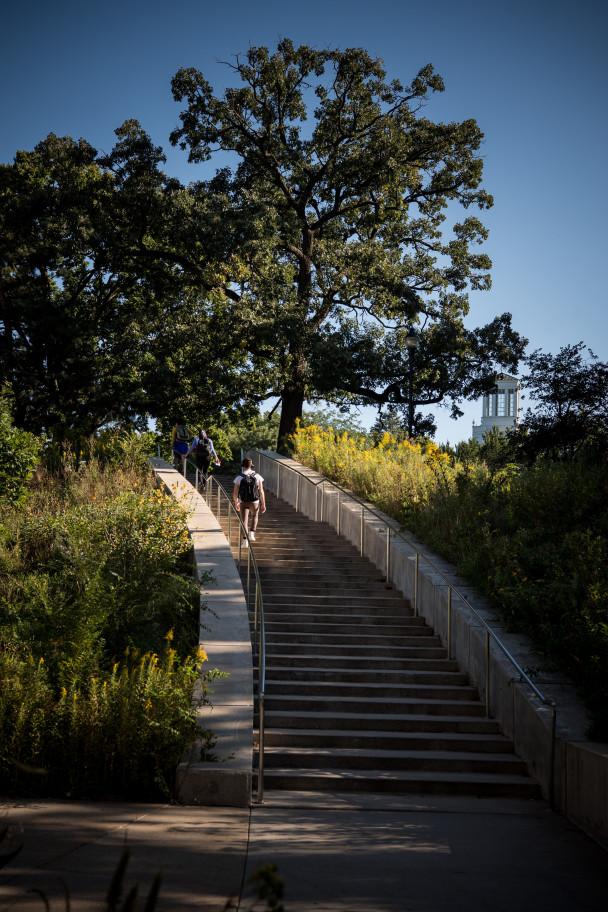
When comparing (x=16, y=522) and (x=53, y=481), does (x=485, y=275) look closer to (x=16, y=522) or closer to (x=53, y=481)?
(x=53, y=481)

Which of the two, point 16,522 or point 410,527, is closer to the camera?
point 16,522

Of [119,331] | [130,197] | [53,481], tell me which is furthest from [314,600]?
[130,197]

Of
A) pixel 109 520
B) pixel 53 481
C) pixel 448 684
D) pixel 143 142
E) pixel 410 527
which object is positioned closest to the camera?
pixel 448 684

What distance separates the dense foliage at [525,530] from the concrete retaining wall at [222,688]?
336 centimetres

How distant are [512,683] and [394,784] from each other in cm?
191

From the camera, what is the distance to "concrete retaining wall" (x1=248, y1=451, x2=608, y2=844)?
7.81 meters

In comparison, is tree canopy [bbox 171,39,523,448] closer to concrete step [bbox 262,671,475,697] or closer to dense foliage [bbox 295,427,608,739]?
dense foliage [bbox 295,427,608,739]

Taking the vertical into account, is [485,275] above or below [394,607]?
above

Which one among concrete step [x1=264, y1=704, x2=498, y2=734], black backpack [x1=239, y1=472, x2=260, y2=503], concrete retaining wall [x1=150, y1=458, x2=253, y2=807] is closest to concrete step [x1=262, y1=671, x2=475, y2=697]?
concrete step [x1=264, y1=704, x2=498, y2=734]

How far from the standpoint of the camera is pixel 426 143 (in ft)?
93.2

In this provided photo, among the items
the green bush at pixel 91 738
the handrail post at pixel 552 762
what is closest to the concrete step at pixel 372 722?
the handrail post at pixel 552 762

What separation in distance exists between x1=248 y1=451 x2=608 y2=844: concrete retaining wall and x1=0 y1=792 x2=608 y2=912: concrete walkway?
0.39 meters

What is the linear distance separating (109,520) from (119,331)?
1503cm

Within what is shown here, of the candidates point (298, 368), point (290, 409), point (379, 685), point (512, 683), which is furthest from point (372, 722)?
point (290, 409)
